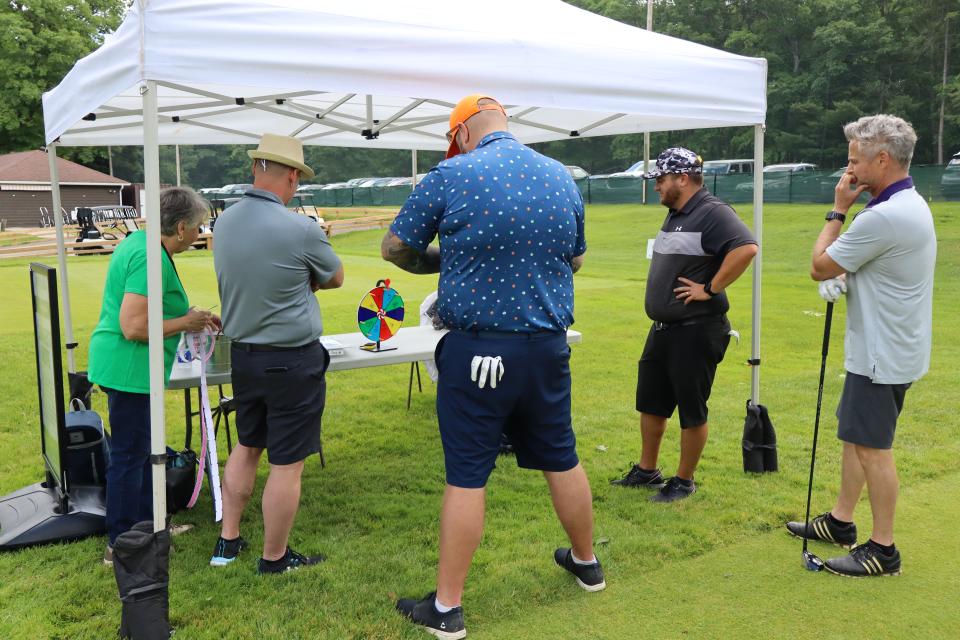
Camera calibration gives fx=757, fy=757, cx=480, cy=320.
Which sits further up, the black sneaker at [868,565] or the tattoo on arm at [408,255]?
the tattoo on arm at [408,255]

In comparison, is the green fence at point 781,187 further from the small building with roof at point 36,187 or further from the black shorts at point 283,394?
the small building with roof at point 36,187

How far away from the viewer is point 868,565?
322 cm

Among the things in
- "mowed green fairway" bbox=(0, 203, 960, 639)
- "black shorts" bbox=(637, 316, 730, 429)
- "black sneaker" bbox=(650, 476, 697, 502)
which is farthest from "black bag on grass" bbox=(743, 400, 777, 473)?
"black shorts" bbox=(637, 316, 730, 429)

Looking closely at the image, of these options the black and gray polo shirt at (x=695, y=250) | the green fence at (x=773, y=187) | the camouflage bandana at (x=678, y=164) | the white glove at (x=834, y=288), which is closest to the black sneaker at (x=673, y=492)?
the black and gray polo shirt at (x=695, y=250)

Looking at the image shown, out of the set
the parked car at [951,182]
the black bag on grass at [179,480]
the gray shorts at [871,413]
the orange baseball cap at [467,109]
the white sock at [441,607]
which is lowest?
the white sock at [441,607]

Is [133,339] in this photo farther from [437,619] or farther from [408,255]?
[437,619]

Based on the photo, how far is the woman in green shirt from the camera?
310 centimetres

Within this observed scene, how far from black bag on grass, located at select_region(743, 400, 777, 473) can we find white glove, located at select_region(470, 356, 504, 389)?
240cm

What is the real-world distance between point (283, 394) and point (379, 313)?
1286mm

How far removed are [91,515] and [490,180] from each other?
265cm

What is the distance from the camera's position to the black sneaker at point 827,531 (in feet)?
11.4

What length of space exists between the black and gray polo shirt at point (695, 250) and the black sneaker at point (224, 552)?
2339 mm

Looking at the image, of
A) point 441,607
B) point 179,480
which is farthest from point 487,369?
point 179,480

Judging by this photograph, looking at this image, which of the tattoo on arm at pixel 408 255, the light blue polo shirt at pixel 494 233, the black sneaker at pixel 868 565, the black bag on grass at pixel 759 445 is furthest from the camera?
the black bag on grass at pixel 759 445
